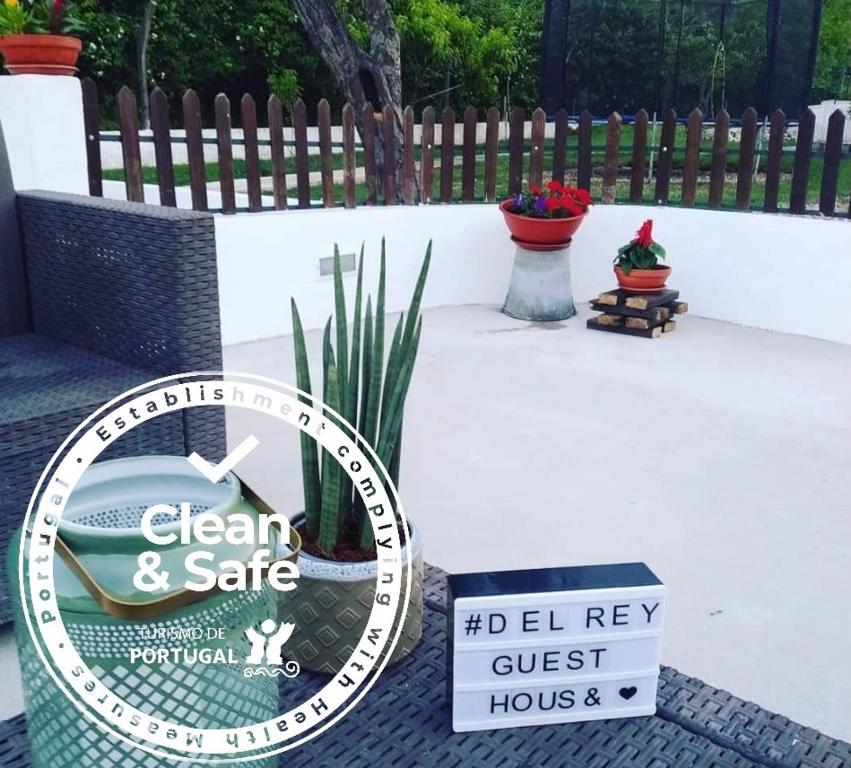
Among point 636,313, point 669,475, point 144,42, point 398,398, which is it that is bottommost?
point 669,475

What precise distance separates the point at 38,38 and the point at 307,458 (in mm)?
2749

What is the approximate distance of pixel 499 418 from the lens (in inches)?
134

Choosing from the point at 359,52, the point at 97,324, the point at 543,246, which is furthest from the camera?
the point at 359,52

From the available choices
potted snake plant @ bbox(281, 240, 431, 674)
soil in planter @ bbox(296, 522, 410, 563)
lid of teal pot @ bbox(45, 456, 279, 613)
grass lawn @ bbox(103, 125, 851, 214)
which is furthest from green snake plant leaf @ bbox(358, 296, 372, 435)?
grass lawn @ bbox(103, 125, 851, 214)

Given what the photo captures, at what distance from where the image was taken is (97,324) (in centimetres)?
222

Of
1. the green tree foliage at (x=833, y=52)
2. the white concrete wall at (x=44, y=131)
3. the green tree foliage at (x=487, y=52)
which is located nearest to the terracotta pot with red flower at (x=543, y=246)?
the white concrete wall at (x=44, y=131)

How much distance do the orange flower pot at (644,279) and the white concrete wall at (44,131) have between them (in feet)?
8.60

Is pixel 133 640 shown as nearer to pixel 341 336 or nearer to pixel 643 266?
pixel 341 336

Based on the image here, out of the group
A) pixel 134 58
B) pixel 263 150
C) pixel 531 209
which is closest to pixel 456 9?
pixel 263 150

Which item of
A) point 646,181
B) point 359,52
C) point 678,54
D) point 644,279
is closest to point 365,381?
point 644,279

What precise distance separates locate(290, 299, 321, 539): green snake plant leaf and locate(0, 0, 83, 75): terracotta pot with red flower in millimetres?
2613

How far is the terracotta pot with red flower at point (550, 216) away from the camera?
15.6ft

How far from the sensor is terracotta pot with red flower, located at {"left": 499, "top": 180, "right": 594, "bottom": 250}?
4.76 m

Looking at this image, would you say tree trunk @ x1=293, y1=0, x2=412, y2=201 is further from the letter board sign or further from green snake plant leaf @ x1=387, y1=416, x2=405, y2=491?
the letter board sign
